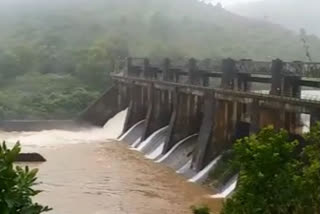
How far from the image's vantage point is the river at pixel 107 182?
2450cm

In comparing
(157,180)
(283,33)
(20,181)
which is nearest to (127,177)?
(157,180)

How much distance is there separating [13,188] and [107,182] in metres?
20.6

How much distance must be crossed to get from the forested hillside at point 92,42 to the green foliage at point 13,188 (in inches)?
1888

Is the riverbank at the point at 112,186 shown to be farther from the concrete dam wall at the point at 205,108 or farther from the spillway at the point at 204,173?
the concrete dam wall at the point at 205,108

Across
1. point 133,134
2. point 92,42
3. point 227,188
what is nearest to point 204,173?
point 227,188

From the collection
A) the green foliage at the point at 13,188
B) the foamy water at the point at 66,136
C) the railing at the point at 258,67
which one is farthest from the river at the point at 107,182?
the green foliage at the point at 13,188

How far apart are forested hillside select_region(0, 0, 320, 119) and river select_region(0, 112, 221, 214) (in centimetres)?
1878

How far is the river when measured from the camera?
80.4ft

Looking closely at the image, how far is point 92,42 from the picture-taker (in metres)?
85.9

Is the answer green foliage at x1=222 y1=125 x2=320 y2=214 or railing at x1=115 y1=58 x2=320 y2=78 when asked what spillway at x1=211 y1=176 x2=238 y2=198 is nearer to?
railing at x1=115 y1=58 x2=320 y2=78

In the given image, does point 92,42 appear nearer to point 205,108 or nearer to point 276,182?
point 205,108

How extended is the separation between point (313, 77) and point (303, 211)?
44.5 ft

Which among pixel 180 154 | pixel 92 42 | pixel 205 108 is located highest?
pixel 92 42

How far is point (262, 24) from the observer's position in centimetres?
12025
